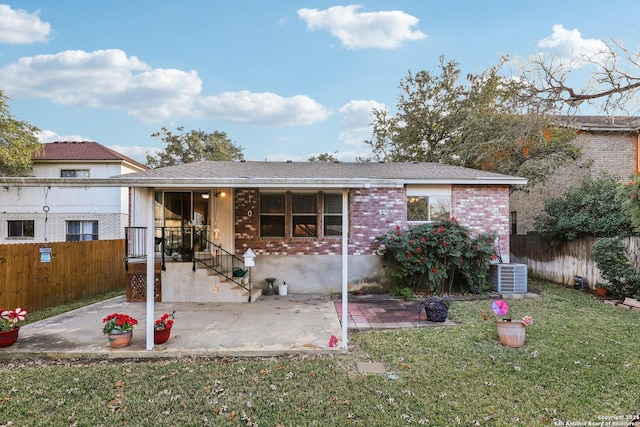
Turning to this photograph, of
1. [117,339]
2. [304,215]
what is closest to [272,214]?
[304,215]

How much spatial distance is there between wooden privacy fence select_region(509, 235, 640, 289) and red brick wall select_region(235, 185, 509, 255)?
2364 mm

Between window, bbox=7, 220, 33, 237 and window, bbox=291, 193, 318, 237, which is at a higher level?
window, bbox=291, 193, 318, 237

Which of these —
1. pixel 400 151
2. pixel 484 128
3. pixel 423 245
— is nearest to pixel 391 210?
pixel 423 245

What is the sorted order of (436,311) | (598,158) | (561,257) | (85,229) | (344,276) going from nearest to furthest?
(344,276), (436,311), (561,257), (598,158), (85,229)

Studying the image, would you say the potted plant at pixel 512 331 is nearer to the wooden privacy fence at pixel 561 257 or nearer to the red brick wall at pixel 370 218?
the red brick wall at pixel 370 218

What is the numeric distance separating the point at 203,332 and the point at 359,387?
10.5 feet

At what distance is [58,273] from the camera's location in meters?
8.26

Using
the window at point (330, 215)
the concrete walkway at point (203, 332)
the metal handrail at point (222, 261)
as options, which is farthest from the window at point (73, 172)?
the window at point (330, 215)

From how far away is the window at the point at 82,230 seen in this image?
1510 centimetres

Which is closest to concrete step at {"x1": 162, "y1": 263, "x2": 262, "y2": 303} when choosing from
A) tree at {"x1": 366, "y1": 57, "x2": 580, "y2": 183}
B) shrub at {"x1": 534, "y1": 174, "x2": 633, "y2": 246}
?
shrub at {"x1": 534, "y1": 174, "x2": 633, "y2": 246}

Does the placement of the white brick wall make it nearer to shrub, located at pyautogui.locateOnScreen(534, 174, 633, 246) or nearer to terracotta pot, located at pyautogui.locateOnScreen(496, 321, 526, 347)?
terracotta pot, located at pyautogui.locateOnScreen(496, 321, 526, 347)

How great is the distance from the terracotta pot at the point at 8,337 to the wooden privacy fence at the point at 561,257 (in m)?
13.2

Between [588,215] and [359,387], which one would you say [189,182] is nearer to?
[359,387]

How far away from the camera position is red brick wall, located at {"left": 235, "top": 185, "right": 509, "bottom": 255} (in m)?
9.49
